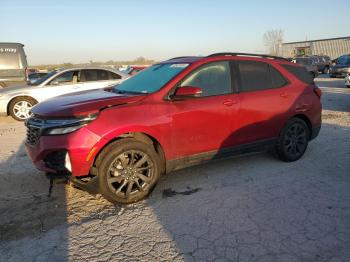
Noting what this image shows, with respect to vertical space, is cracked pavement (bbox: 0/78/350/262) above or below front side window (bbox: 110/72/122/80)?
below

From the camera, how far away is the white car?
986cm

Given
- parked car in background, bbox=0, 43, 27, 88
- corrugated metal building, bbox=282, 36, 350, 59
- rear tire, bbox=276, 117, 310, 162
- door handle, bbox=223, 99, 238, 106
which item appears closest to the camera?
door handle, bbox=223, 99, 238, 106

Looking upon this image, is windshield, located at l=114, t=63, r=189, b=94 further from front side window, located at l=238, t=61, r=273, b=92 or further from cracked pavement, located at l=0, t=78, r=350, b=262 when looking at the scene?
cracked pavement, located at l=0, t=78, r=350, b=262

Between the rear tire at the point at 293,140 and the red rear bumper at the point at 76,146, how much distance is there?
309 cm

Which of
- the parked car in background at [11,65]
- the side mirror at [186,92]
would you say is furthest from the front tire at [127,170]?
the parked car in background at [11,65]

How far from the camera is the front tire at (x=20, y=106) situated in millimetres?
9953

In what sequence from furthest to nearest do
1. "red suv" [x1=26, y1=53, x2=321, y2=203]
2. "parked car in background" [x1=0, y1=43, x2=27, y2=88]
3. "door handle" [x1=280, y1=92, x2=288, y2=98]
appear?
"parked car in background" [x1=0, y1=43, x2=27, y2=88] < "door handle" [x1=280, y1=92, x2=288, y2=98] < "red suv" [x1=26, y1=53, x2=321, y2=203]

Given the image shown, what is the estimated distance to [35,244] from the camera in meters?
3.20

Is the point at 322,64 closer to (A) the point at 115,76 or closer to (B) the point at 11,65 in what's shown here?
(A) the point at 115,76

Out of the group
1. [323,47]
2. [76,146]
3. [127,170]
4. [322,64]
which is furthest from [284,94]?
[323,47]

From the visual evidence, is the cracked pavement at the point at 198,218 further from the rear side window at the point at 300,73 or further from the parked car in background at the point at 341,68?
the parked car in background at the point at 341,68

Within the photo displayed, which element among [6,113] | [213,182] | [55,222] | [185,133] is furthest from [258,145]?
[6,113]

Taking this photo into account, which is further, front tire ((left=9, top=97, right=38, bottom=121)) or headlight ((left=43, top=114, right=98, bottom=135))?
front tire ((left=9, top=97, right=38, bottom=121))

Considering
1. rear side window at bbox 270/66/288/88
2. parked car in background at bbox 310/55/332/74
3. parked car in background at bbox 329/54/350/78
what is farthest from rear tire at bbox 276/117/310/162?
parked car in background at bbox 310/55/332/74
